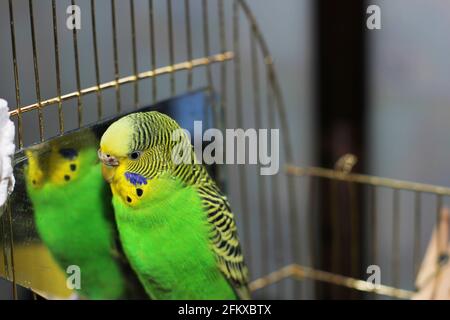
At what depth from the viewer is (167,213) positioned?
81 cm

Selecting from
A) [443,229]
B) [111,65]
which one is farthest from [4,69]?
[443,229]

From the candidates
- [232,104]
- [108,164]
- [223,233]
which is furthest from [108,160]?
[232,104]

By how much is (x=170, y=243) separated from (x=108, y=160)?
99mm

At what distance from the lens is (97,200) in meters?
0.83

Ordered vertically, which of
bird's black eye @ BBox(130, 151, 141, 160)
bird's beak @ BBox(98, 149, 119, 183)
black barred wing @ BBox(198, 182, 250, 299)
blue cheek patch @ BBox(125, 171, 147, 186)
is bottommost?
black barred wing @ BBox(198, 182, 250, 299)

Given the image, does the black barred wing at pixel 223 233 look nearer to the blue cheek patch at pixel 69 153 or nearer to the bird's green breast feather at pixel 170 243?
the bird's green breast feather at pixel 170 243

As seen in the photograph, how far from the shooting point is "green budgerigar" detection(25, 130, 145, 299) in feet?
2.58

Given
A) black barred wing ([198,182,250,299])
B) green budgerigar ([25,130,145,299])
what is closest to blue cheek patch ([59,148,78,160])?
green budgerigar ([25,130,145,299])

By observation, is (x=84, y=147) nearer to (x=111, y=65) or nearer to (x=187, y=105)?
(x=187, y=105)

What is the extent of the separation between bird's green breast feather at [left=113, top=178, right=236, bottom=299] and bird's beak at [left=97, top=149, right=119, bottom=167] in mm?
34

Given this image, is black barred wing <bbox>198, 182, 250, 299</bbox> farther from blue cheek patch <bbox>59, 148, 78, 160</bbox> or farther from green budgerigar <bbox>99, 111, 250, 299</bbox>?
blue cheek patch <bbox>59, 148, 78, 160</bbox>

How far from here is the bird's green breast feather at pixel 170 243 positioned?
2.64ft

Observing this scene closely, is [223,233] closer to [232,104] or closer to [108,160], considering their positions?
[108,160]

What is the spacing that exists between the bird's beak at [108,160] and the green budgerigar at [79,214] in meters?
0.01
